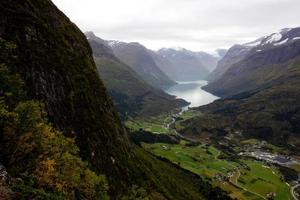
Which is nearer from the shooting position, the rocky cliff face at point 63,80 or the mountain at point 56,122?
the mountain at point 56,122

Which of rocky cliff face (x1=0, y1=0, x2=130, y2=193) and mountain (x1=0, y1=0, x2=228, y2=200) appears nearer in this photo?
mountain (x1=0, y1=0, x2=228, y2=200)

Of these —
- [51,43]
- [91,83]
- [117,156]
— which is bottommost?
[117,156]

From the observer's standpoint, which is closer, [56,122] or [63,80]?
[56,122]

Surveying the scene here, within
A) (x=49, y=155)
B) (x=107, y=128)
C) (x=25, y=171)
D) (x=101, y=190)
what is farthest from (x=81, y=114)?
(x=25, y=171)

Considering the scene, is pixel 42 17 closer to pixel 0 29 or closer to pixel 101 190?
pixel 0 29
